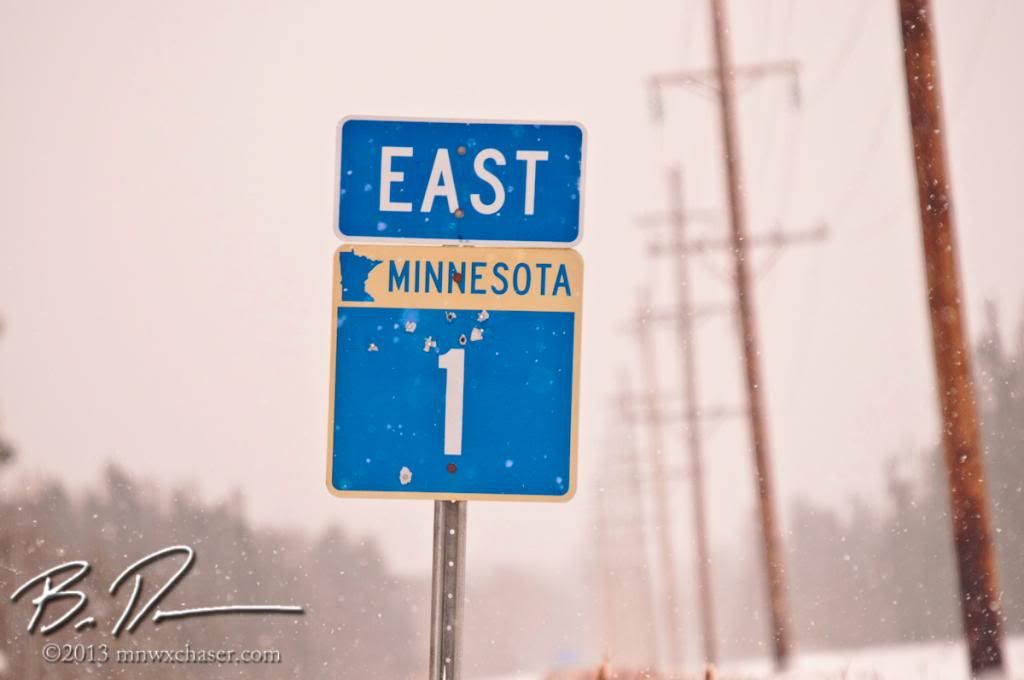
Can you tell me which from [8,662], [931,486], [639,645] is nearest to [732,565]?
[931,486]

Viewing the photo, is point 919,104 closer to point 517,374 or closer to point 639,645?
point 517,374

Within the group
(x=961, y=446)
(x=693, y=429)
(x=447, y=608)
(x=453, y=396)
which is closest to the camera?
(x=447, y=608)

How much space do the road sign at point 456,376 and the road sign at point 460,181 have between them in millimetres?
113

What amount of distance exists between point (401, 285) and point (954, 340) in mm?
7256

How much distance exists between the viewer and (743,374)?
20625mm

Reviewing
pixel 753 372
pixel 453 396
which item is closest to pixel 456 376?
pixel 453 396

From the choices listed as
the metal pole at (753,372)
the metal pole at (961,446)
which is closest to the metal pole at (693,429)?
the metal pole at (753,372)

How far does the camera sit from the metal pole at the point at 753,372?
66.8 feet

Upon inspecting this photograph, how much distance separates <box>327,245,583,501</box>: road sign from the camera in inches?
165

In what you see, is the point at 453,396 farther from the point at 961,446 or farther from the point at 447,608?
the point at 961,446

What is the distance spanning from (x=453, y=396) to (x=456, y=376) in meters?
0.06

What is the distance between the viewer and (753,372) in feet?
67.4

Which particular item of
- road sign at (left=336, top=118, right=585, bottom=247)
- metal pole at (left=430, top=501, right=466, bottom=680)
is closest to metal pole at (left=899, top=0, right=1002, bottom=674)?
road sign at (left=336, top=118, right=585, bottom=247)

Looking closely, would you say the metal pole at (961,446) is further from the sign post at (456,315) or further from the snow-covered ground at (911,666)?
the sign post at (456,315)
